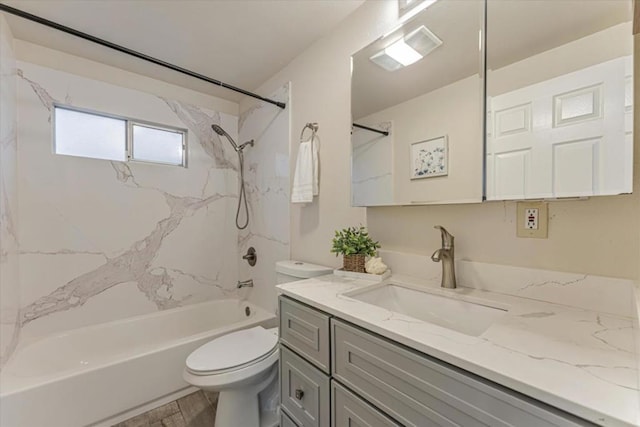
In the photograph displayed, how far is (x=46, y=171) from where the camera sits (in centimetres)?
193

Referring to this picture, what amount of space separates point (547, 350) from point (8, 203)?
2640 mm

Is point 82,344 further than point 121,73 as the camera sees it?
No

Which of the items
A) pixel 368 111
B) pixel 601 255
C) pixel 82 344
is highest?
pixel 368 111

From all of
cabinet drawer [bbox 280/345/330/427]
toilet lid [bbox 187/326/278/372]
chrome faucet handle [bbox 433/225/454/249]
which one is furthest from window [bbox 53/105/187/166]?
chrome faucet handle [bbox 433/225/454/249]

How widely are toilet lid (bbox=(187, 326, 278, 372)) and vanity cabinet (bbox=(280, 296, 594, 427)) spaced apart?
33 centimetres

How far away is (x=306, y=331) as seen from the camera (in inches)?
42.9

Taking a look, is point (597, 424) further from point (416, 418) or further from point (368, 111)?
point (368, 111)

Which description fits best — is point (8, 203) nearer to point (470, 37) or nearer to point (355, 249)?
point (355, 249)

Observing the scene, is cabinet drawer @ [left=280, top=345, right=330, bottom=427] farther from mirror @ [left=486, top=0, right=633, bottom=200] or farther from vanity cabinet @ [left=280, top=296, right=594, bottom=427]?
mirror @ [left=486, top=0, right=633, bottom=200]

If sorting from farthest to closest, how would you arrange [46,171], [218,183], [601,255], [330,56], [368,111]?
[218,183], [46,171], [330,56], [368,111], [601,255]

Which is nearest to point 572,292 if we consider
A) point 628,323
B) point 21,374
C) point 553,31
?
point 628,323

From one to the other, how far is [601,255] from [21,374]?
271 centimetres

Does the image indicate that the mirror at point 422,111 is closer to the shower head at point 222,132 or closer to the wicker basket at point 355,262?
the wicker basket at point 355,262

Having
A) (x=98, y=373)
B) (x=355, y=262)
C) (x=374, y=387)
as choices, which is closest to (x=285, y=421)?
(x=374, y=387)
